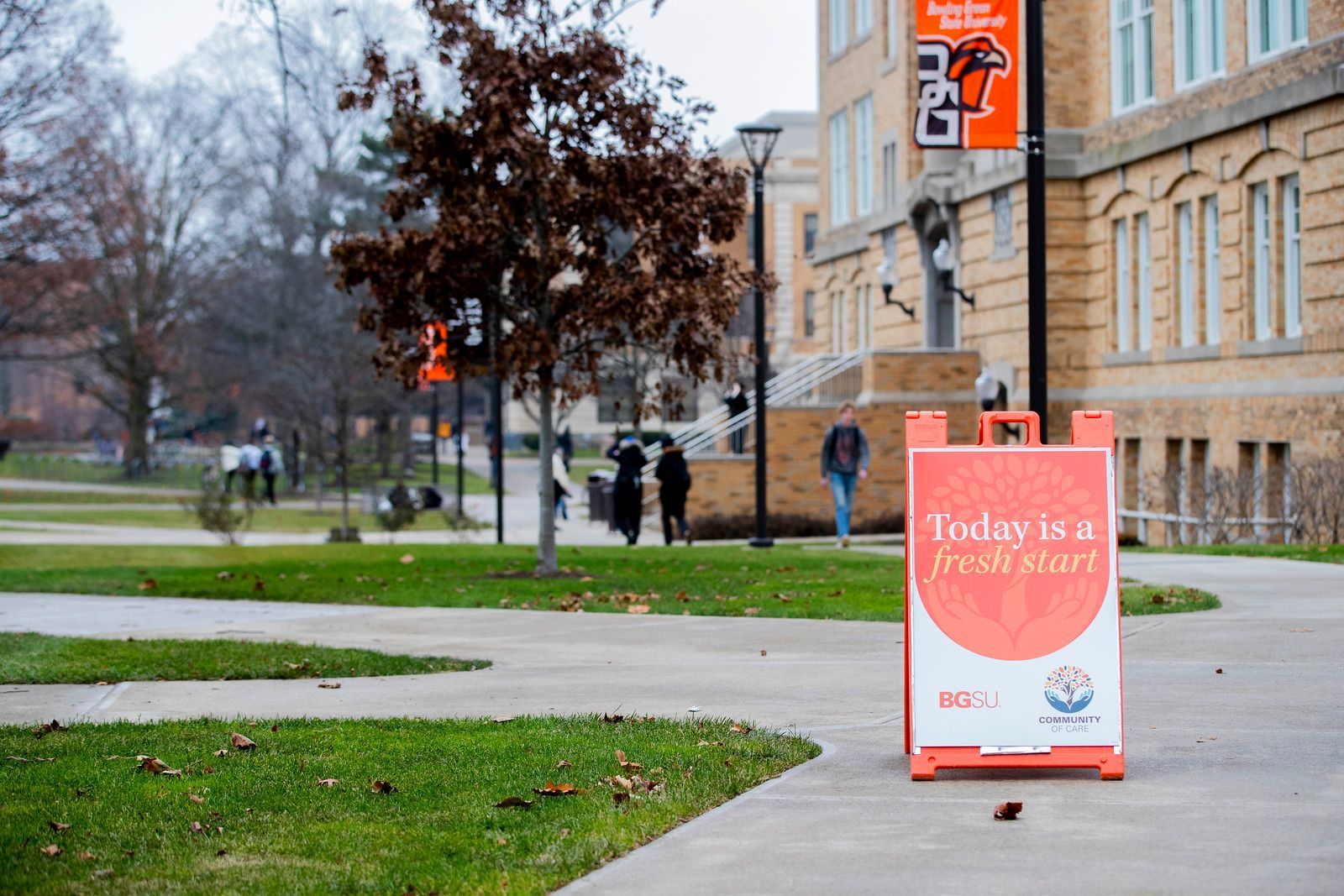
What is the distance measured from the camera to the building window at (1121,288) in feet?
88.4

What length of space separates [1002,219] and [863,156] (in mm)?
9009

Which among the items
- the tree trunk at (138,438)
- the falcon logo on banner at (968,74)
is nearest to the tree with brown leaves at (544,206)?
the falcon logo on banner at (968,74)

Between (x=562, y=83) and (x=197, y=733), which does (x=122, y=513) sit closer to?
(x=562, y=83)

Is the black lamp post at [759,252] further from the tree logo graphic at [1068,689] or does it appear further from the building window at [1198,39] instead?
the tree logo graphic at [1068,689]

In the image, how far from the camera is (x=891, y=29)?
35188 mm

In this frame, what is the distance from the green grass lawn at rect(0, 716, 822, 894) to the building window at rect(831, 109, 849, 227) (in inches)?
1270

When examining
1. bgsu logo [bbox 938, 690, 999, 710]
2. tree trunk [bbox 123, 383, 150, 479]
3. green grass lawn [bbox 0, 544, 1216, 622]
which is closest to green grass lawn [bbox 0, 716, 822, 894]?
bgsu logo [bbox 938, 690, 999, 710]

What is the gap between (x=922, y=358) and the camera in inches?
1241

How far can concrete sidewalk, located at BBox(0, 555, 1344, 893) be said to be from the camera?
17.3 ft

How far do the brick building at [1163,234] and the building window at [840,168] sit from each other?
344 cm

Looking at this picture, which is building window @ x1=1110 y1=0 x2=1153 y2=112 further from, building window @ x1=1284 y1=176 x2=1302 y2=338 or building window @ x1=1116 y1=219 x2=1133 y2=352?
building window @ x1=1284 y1=176 x2=1302 y2=338

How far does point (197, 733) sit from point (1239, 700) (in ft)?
16.3

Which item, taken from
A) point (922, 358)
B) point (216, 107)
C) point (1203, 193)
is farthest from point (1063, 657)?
point (216, 107)

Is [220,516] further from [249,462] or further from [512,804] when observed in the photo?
[512,804]
